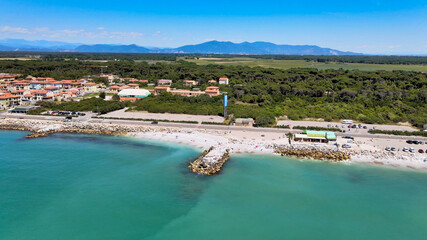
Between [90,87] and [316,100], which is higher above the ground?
[90,87]

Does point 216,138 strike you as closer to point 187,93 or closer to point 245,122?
point 245,122

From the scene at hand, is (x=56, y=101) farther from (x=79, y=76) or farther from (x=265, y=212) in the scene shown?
(x=265, y=212)

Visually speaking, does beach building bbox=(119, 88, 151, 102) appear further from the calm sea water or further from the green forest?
the calm sea water

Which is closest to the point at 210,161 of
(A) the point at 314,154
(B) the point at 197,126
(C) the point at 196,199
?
(C) the point at 196,199

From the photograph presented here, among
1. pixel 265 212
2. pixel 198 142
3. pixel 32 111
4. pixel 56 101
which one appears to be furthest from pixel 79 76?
pixel 265 212

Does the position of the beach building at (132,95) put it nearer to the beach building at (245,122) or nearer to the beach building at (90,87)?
the beach building at (90,87)

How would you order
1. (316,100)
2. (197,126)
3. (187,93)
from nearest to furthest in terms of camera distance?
(197,126) → (316,100) → (187,93)
